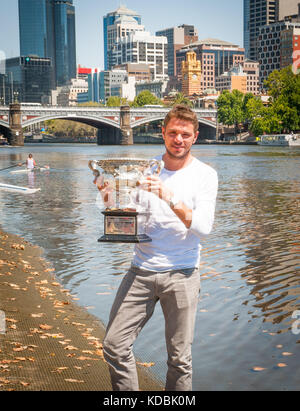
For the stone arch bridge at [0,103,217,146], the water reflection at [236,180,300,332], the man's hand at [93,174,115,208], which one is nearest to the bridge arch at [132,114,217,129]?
the stone arch bridge at [0,103,217,146]

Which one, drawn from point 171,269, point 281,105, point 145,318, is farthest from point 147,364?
point 281,105

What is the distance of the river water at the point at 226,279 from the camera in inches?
235

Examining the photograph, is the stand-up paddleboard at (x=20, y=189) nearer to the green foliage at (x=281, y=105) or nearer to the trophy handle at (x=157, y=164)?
the trophy handle at (x=157, y=164)

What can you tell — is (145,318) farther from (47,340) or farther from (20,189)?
(20,189)

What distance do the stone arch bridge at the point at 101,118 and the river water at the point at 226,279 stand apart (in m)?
Answer: 79.8

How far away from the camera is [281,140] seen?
8500cm

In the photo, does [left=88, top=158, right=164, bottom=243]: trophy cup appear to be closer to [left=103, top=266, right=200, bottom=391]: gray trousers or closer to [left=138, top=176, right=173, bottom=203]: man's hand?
[left=138, top=176, right=173, bottom=203]: man's hand

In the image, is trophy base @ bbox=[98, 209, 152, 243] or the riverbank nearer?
trophy base @ bbox=[98, 209, 152, 243]

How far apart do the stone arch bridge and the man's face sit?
96.9 m

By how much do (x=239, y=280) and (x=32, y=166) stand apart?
28.4 m

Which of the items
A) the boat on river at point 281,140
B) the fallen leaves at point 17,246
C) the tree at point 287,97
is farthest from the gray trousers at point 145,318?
the tree at point 287,97

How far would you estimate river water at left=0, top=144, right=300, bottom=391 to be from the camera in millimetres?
5967
